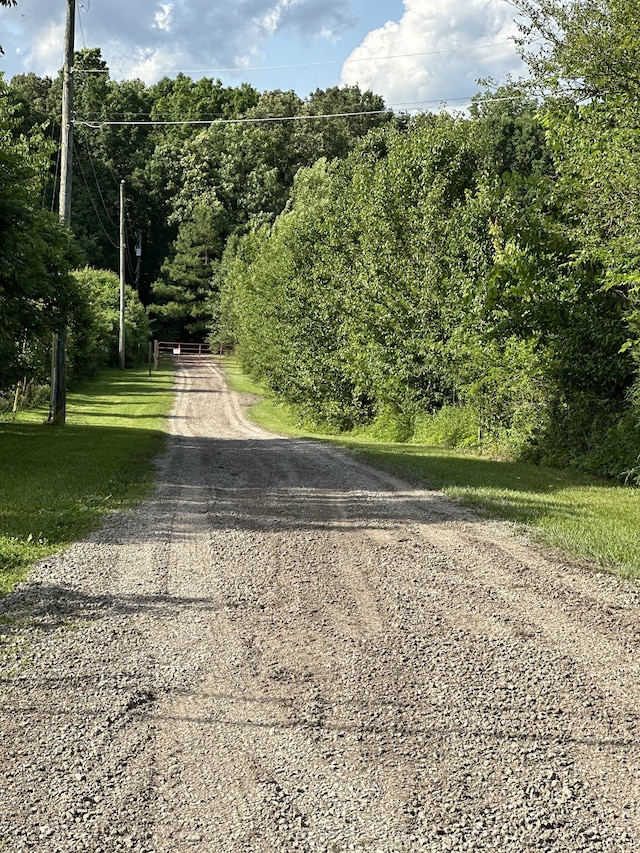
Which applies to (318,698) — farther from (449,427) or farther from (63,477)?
(449,427)

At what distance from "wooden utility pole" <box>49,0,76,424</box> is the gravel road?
14.4 metres

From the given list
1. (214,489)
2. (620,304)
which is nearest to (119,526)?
(214,489)

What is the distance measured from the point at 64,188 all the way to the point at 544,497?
629 inches

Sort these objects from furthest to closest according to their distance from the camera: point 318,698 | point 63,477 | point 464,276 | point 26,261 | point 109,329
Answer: point 109,329 < point 464,276 < point 26,261 < point 63,477 < point 318,698

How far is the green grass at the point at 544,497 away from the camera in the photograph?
7.86 m

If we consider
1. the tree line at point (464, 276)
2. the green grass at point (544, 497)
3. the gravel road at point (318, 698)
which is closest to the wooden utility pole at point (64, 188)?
the tree line at point (464, 276)

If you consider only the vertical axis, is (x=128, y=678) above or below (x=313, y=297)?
below

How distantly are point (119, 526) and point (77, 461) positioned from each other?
5.54 meters

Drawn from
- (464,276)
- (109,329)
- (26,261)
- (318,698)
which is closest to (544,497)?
(318,698)

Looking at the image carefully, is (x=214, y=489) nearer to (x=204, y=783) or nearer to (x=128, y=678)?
(x=128, y=678)

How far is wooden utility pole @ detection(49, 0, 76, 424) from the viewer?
21.3 meters

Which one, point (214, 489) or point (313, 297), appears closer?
point (214, 489)

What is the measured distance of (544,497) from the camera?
1111 cm

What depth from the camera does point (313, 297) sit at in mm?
28562
